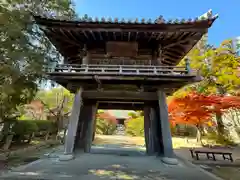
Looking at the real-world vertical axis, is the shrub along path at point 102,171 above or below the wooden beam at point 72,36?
below

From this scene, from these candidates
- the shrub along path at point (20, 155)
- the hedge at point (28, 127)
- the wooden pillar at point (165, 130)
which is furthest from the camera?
the hedge at point (28, 127)

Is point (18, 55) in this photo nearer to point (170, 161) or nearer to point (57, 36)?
point (57, 36)

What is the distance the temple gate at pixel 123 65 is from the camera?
763 centimetres

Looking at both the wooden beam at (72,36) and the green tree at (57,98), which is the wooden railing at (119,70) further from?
the green tree at (57,98)

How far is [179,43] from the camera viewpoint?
29.1ft

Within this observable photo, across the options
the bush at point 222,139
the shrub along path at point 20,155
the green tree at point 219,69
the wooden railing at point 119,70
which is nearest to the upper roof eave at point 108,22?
the wooden railing at point 119,70

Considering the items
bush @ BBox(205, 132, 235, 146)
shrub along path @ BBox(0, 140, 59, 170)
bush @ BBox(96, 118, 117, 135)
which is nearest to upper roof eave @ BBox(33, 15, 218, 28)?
shrub along path @ BBox(0, 140, 59, 170)

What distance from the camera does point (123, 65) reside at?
7938 mm

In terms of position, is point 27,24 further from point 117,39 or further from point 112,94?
point 112,94

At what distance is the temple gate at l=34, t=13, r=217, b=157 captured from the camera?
7.63 meters

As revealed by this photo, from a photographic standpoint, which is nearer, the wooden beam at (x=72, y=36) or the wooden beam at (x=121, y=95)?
the wooden beam at (x=72, y=36)

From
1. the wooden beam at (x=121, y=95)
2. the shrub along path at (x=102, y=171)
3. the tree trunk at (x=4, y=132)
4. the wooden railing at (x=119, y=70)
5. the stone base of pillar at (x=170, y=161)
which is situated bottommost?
the shrub along path at (x=102, y=171)

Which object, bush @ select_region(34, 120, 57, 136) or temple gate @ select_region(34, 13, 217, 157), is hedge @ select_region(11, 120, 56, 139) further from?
temple gate @ select_region(34, 13, 217, 157)

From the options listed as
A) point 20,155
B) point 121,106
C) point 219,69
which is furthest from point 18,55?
point 219,69
